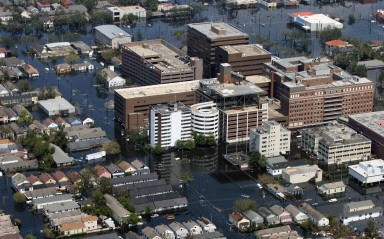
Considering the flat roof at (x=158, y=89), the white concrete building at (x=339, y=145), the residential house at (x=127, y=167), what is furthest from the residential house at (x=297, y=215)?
the flat roof at (x=158, y=89)

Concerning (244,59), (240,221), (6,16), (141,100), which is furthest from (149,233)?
(6,16)

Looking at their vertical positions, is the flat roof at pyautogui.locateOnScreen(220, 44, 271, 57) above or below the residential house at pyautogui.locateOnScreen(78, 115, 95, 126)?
above

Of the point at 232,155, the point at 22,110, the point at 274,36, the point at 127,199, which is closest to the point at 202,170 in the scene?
the point at 232,155

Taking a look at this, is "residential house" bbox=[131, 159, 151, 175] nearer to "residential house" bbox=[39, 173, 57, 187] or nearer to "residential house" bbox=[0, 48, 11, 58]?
"residential house" bbox=[39, 173, 57, 187]

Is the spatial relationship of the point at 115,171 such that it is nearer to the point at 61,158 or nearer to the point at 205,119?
the point at 61,158

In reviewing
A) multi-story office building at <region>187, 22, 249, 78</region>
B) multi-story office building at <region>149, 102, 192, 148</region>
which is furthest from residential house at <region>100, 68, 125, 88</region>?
multi-story office building at <region>149, 102, 192, 148</region>

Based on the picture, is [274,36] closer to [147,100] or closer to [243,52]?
[243,52]
